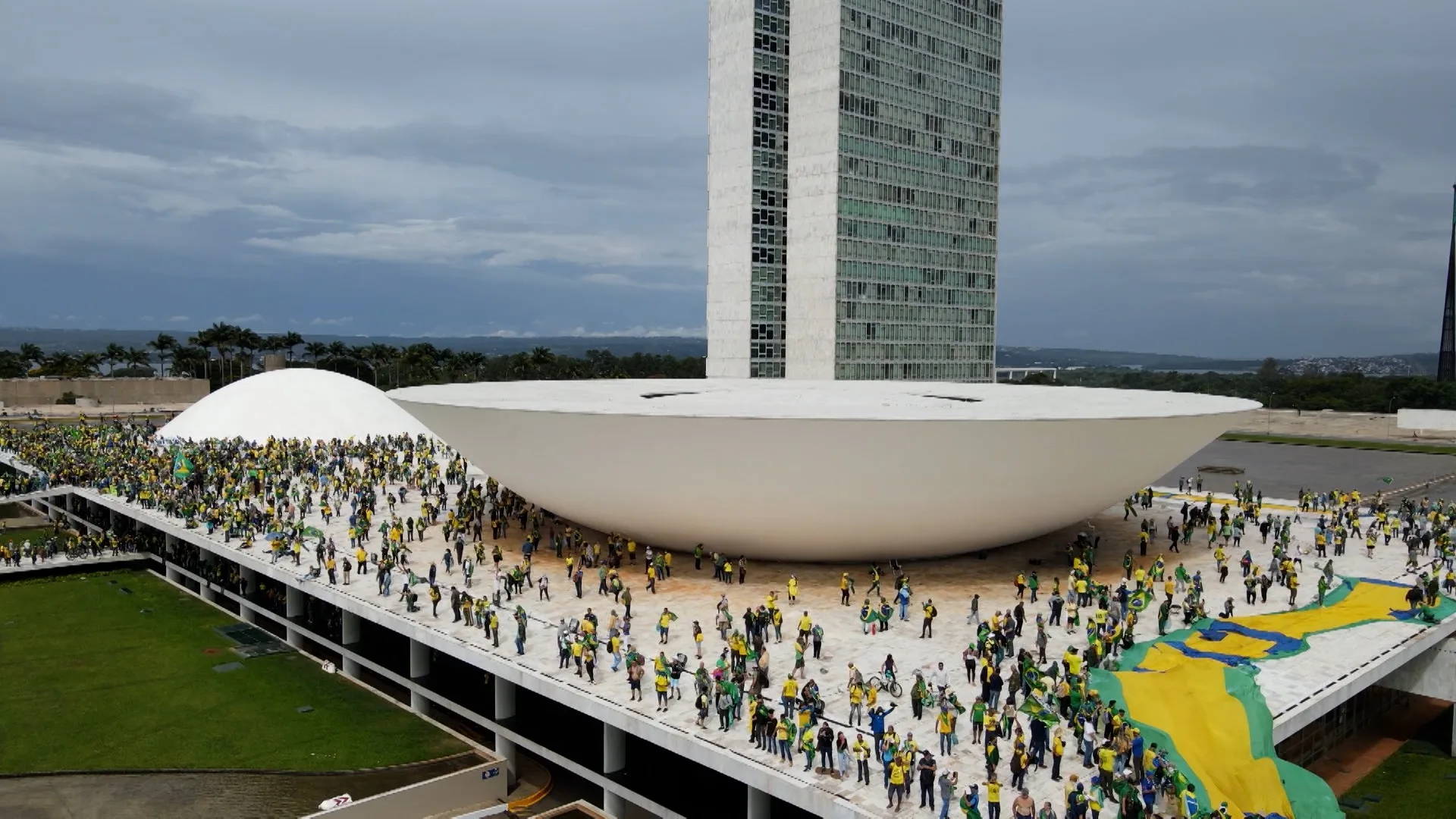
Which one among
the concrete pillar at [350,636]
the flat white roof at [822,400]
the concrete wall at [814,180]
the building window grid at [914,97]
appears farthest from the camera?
the building window grid at [914,97]

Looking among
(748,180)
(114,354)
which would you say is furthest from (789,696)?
(114,354)

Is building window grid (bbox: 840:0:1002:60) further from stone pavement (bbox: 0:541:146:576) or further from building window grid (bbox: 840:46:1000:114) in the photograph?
stone pavement (bbox: 0:541:146:576)

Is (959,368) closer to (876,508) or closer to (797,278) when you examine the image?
(797,278)

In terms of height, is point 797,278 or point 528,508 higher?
point 797,278

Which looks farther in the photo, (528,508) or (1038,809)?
(528,508)

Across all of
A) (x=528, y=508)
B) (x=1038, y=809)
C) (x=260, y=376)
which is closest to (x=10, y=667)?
(x=528, y=508)

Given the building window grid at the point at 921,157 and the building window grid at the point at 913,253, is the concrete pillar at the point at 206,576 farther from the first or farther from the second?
the building window grid at the point at 921,157

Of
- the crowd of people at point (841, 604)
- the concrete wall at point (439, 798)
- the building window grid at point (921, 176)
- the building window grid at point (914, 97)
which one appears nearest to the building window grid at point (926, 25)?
the building window grid at point (914, 97)

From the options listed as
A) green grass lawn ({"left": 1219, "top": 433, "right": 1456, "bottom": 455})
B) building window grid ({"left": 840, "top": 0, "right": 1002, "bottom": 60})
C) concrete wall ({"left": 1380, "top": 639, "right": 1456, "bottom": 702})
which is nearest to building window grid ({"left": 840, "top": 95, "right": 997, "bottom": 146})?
building window grid ({"left": 840, "top": 0, "right": 1002, "bottom": 60})
